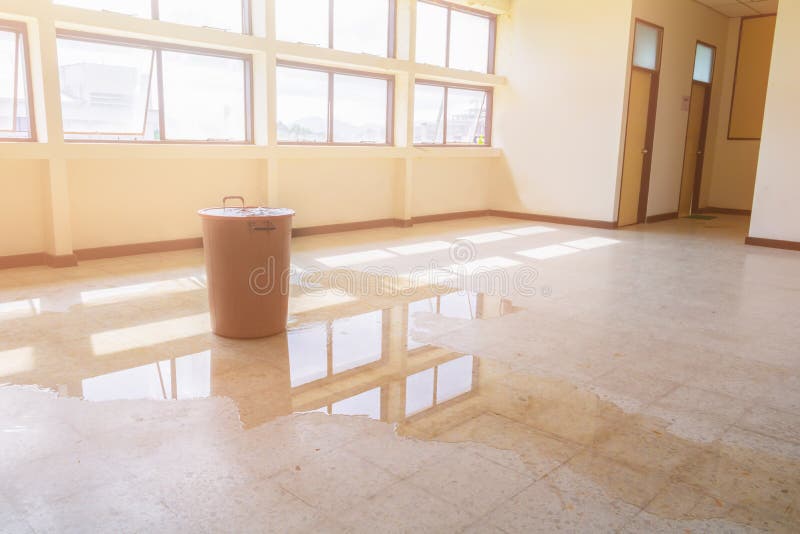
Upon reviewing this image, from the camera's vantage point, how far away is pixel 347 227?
8.09 m

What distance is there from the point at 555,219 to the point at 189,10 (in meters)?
5.81

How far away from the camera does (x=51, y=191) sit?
5.37 m

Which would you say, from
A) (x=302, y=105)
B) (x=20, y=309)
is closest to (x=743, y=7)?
(x=302, y=105)

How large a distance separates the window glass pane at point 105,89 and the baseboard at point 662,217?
7352 millimetres

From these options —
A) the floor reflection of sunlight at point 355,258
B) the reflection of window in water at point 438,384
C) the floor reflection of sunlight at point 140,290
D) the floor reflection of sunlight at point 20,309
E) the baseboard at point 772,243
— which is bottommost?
the reflection of window in water at point 438,384

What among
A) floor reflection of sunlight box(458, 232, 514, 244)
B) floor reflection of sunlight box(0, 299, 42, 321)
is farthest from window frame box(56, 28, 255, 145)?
floor reflection of sunlight box(458, 232, 514, 244)

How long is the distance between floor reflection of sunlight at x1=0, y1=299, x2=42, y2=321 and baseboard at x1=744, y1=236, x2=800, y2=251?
307 inches

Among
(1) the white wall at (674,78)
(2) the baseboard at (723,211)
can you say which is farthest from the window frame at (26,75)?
(2) the baseboard at (723,211)

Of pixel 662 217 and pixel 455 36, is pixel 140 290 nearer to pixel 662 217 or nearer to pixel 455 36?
pixel 455 36

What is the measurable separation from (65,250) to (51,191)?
53 centimetres

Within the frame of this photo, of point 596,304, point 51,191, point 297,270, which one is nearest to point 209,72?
point 51,191

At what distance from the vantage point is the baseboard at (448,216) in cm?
899

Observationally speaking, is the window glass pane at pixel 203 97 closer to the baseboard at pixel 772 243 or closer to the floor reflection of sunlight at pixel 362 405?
the floor reflection of sunlight at pixel 362 405

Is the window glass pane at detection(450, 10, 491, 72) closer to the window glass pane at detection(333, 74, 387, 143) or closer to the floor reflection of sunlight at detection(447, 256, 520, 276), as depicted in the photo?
the window glass pane at detection(333, 74, 387, 143)
